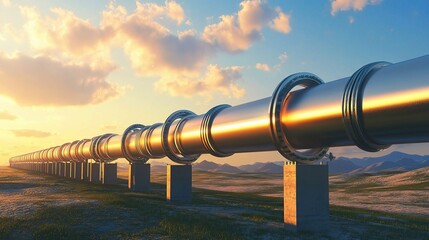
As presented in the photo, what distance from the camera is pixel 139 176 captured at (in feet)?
120

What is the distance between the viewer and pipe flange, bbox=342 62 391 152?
11.3 meters

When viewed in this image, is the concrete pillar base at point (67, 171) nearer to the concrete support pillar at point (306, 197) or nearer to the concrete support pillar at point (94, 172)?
the concrete support pillar at point (94, 172)

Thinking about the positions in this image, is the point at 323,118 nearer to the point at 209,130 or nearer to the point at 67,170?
the point at 209,130

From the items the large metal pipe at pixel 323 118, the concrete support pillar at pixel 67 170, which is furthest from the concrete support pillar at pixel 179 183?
the concrete support pillar at pixel 67 170

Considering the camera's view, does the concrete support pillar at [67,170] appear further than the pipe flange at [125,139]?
Yes

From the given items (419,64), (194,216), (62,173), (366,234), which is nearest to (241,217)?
(194,216)

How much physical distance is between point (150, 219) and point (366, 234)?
33.3ft

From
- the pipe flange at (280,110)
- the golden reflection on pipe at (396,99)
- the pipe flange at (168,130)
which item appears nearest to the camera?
the golden reflection on pipe at (396,99)

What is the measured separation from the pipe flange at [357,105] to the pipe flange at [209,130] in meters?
8.90

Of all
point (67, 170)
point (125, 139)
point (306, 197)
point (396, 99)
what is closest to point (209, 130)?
point (306, 197)

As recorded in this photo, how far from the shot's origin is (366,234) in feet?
56.2

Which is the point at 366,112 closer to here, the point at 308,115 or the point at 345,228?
the point at 308,115

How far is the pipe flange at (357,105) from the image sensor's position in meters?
11.3

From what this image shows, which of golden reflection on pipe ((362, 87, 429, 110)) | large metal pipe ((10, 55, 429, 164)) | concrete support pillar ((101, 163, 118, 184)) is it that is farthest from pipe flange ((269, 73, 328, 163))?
concrete support pillar ((101, 163, 118, 184))
